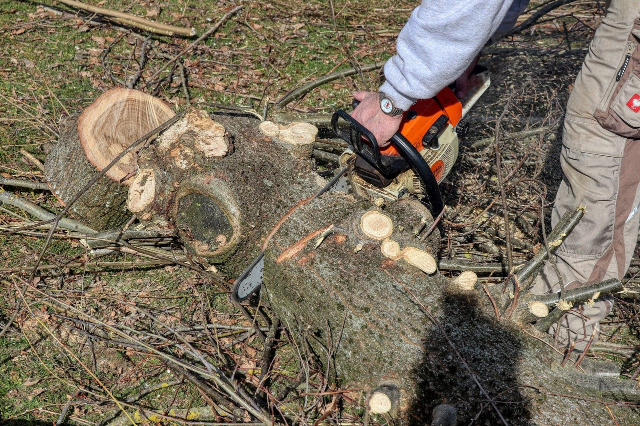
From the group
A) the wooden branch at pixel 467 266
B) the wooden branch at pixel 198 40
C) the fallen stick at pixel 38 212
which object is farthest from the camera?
the wooden branch at pixel 198 40

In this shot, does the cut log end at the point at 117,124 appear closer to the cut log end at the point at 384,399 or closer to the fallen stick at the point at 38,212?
the fallen stick at the point at 38,212

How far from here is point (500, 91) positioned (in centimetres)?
522

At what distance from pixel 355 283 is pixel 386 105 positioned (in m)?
0.92

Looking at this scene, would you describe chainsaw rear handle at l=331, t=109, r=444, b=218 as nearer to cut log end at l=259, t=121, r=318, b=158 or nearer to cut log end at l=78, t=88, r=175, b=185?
cut log end at l=259, t=121, r=318, b=158

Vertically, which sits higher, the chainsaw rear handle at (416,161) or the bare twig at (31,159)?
the chainsaw rear handle at (416,161)

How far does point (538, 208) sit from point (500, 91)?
1.90 meters

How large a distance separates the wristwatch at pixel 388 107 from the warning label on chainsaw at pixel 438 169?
55 centimetres

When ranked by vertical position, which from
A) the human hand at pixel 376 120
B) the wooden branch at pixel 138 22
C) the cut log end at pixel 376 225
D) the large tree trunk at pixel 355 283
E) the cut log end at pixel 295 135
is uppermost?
the human hand at pixel 376 120

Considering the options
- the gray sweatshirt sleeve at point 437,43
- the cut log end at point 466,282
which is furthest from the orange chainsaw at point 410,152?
the cut log end at point 466,282

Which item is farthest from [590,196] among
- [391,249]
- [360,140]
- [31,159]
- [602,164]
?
[31,159]

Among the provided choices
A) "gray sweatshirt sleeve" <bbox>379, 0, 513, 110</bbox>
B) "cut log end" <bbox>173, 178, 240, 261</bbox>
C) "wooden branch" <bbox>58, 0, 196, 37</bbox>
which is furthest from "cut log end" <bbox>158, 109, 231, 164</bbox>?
"wooden branch" <bbox>58, 0, 196, 37</bbox>

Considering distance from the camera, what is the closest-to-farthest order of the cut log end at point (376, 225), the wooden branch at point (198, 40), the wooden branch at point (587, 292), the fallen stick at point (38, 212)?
the wooden branch at point (587, 292), the cut log end at point (376, 225), the fallen stick at point (38, 212), the wooden branch at point (198, 40)

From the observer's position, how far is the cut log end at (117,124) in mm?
3393

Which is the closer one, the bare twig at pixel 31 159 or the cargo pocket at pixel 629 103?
the cargo pocket at pixel 629 103
